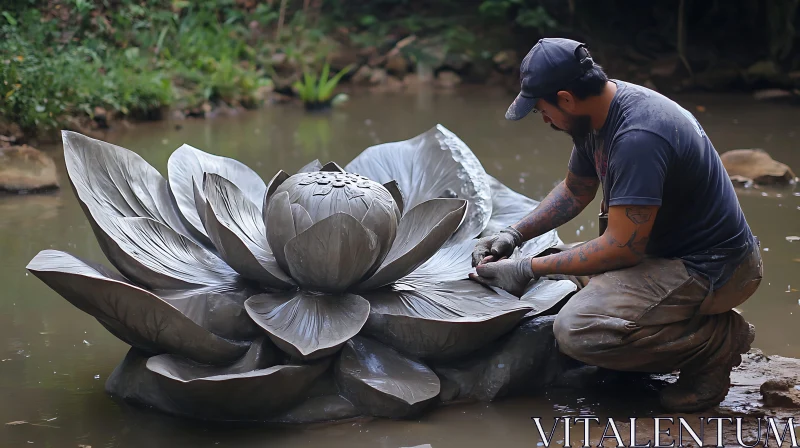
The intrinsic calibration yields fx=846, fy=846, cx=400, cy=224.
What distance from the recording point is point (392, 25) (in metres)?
12.7

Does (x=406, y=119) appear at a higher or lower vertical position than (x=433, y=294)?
lower

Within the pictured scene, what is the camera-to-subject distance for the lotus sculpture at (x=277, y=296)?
2.50m

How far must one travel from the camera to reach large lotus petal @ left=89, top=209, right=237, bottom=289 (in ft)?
8.63

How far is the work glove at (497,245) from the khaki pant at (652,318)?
0.37 m

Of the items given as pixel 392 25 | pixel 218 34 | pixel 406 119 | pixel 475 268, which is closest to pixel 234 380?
pixel 475 268

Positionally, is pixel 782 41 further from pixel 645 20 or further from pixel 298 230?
pixel 298 230

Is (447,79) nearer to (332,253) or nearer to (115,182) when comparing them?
(115,182)

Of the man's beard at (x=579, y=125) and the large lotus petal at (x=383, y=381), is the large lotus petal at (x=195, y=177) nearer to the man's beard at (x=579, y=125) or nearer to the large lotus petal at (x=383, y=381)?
the large lotus petal at (x=383, y=381)

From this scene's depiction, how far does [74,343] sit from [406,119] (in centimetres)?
572

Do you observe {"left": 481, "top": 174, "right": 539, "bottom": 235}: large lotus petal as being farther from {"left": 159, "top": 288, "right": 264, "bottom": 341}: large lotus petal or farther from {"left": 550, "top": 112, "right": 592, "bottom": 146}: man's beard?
{"left": 159, "top": 288, "right": 264, "bottom": 341}: large lotus petal

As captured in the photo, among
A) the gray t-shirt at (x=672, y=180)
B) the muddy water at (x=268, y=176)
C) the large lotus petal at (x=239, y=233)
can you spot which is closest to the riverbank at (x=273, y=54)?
the muddy water at (x=268, y=176)

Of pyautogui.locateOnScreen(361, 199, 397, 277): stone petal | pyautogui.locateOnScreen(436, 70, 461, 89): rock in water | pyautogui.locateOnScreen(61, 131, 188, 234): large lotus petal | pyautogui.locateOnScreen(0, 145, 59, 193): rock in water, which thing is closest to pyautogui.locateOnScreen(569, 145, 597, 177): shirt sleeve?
pyautogui.locateOnScreen(361, 199, 397, 277): stone petal

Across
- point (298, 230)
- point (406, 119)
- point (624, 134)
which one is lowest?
point (406, 119)

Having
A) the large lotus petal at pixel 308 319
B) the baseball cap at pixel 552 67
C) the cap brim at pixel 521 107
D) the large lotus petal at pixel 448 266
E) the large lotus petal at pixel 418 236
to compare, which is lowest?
the large lotus petal at pixel 448 266
